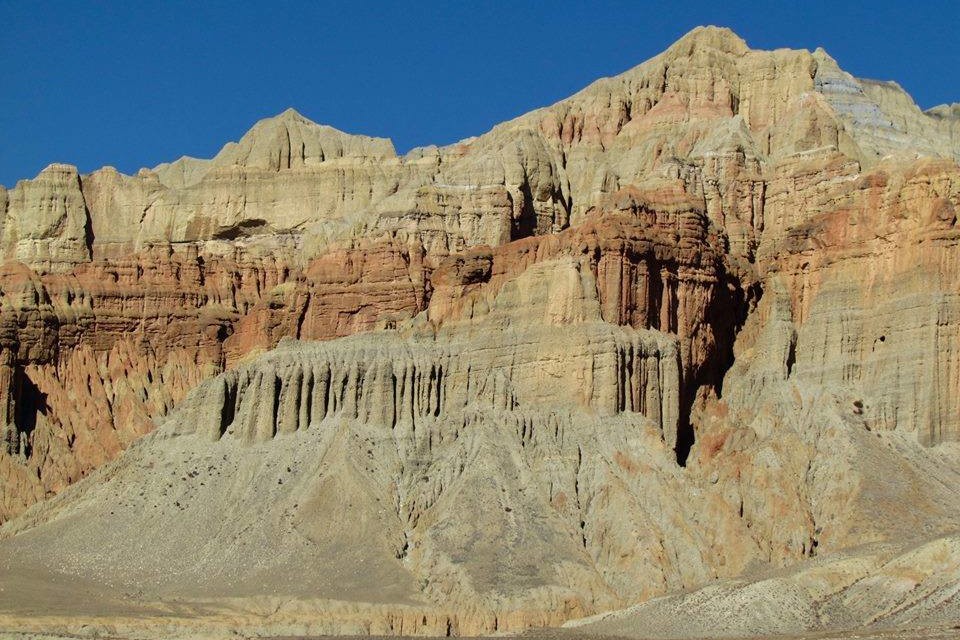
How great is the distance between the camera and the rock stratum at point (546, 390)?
104 meters

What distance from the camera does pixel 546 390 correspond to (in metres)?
117

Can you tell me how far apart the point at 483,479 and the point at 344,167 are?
1986 inches

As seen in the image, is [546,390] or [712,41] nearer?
[546,390]

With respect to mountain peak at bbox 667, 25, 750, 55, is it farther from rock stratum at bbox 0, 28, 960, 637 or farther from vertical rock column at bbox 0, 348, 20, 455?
vertical rock column at bbox 0, 348, 20, 455

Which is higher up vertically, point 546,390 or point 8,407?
point 546,390

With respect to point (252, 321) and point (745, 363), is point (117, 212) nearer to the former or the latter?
point (252, 321)

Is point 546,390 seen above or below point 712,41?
below

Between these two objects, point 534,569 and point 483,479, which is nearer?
point 534,569

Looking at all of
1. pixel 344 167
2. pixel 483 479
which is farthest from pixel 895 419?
pixel 344 167

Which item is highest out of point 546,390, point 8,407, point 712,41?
point 712,41

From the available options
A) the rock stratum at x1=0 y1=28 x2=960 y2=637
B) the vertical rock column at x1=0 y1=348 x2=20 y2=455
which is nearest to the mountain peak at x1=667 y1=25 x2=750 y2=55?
the rock stratum at x1=0 y1=28 x2=960 y2=637

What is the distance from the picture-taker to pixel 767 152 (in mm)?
136875

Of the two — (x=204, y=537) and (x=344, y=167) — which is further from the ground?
(x=344, y=167)

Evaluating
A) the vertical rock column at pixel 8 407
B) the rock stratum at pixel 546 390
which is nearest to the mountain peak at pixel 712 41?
the rock stratum at pixel 546 390
